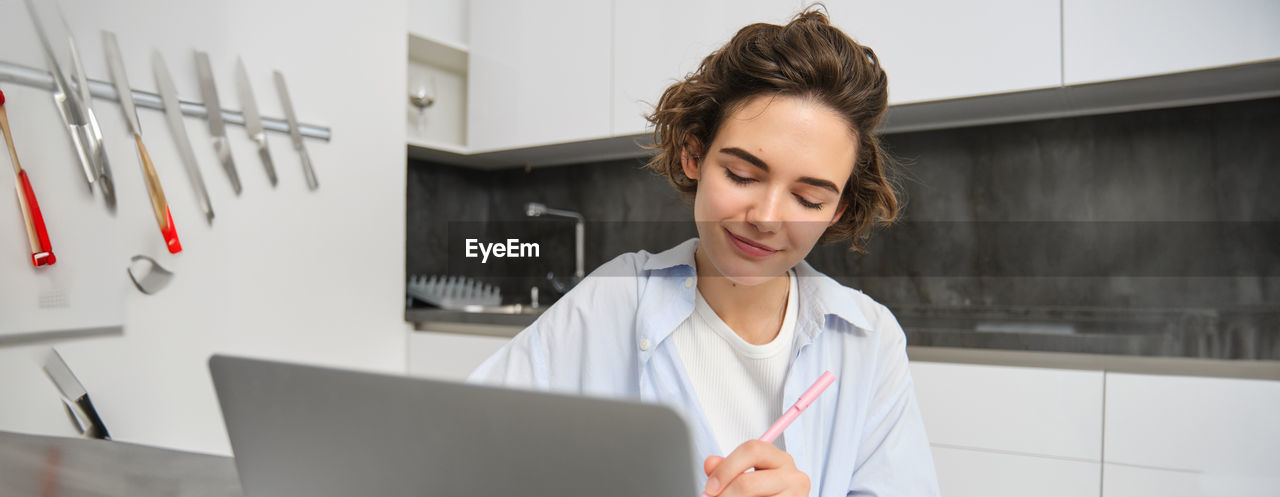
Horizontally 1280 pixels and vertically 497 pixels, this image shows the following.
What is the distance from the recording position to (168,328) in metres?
1.77

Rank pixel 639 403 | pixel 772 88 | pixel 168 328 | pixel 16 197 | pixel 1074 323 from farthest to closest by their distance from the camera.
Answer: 1. pixel 1074 323
2. pixel 168 328
3. pixel 16 197
4. pixel 772 88
5. pixel 639 403

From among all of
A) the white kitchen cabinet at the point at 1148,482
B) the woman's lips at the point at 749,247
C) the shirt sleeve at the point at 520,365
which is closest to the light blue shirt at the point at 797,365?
the shirt sleeve at the point at 520,365

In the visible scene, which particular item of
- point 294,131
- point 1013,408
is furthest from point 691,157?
point 294,131

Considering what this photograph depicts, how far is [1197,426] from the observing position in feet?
4.54

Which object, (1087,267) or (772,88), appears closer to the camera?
(772,88)

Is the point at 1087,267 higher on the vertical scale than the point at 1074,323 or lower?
higher

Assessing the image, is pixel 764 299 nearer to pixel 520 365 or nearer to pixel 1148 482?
pixel 520 365

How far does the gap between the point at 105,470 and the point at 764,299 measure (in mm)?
690

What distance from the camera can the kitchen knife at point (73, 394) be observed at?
5.15 ft

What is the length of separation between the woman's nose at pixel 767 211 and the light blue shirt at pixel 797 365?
18 cm

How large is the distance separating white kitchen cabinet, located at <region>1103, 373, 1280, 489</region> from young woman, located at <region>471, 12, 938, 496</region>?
2.56 ft

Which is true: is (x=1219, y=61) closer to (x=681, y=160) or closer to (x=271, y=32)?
(x=681, y=160)

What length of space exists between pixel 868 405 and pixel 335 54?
1.83 meters

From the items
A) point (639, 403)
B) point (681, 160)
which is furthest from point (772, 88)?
point (639, 403)
